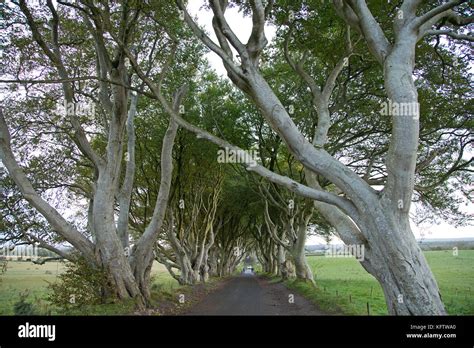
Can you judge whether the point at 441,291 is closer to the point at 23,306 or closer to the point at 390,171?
the point at 390,171

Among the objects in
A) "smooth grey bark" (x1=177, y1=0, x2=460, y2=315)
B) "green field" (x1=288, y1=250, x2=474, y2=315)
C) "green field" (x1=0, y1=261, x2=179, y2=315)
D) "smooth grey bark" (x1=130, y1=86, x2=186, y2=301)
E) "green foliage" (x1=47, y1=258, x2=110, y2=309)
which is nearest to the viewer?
"smooth grey bark" (x1=177, y1=0, x2=460, y2=315)

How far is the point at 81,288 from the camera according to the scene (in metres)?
10.3

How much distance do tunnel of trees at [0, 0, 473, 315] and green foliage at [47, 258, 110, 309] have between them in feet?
0.90

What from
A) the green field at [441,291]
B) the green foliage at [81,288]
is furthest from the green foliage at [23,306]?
the green field at [441,291]

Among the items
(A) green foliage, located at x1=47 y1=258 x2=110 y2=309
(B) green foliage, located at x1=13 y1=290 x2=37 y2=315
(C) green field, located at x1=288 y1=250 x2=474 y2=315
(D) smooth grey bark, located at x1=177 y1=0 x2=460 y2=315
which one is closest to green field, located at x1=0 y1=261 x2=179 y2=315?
(B) green foliage, located at x1=13 y1=290 x2=37 y2=315

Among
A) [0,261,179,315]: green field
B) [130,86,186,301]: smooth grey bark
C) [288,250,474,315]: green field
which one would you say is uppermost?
[130,86,186,301]: smooth grey bark

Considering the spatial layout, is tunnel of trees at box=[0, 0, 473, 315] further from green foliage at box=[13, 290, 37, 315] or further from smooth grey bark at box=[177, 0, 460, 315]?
green foliage at box=[13, 290, 37, 315]

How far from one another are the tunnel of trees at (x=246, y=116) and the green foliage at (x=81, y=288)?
27 cm

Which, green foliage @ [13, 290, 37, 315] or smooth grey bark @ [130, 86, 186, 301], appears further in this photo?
smooth grey bark @ [130, 86, 186, 301]

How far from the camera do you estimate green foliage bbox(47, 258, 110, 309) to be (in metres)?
10.2
